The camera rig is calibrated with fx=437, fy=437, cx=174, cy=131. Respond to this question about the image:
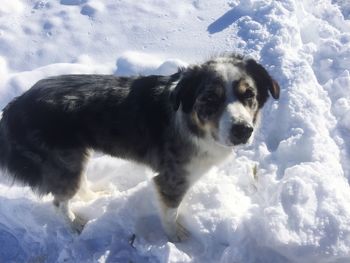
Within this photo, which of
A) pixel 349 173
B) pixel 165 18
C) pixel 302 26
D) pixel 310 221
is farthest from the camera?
pixel 165 18

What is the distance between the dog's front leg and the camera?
13.3 ft

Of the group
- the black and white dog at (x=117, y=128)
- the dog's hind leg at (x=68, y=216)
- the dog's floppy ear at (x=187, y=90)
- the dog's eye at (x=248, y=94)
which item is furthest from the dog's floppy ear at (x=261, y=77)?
the dog's hind leg at (x=68, y=216)

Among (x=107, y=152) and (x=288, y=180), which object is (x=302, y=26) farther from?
(x=107, y=152)

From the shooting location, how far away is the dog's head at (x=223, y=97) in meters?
3.38

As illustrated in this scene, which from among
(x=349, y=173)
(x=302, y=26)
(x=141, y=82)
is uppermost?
A: (x=141, y=82)

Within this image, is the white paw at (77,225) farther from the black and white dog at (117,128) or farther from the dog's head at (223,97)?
the dog's head at (223,97)

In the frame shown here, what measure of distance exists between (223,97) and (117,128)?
1160 millimetres

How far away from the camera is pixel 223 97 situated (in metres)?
3.46

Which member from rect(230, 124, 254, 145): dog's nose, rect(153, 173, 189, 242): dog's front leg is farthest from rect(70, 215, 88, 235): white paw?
rect(230, 124, 254, 145): dog's nose

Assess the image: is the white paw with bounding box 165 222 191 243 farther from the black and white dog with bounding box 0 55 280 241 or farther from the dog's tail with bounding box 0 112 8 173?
the dog's tail with bounding box 0 112 8 173

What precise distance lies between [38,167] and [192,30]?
Result: 3.65 metres

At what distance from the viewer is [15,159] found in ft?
13.4

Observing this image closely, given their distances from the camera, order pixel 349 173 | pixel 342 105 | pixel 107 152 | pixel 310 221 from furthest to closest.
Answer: pixel 342 105, pixel 349 173, pixel 107 152, pixel 310 221

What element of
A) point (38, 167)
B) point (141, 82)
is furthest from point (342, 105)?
point (38, 167)
